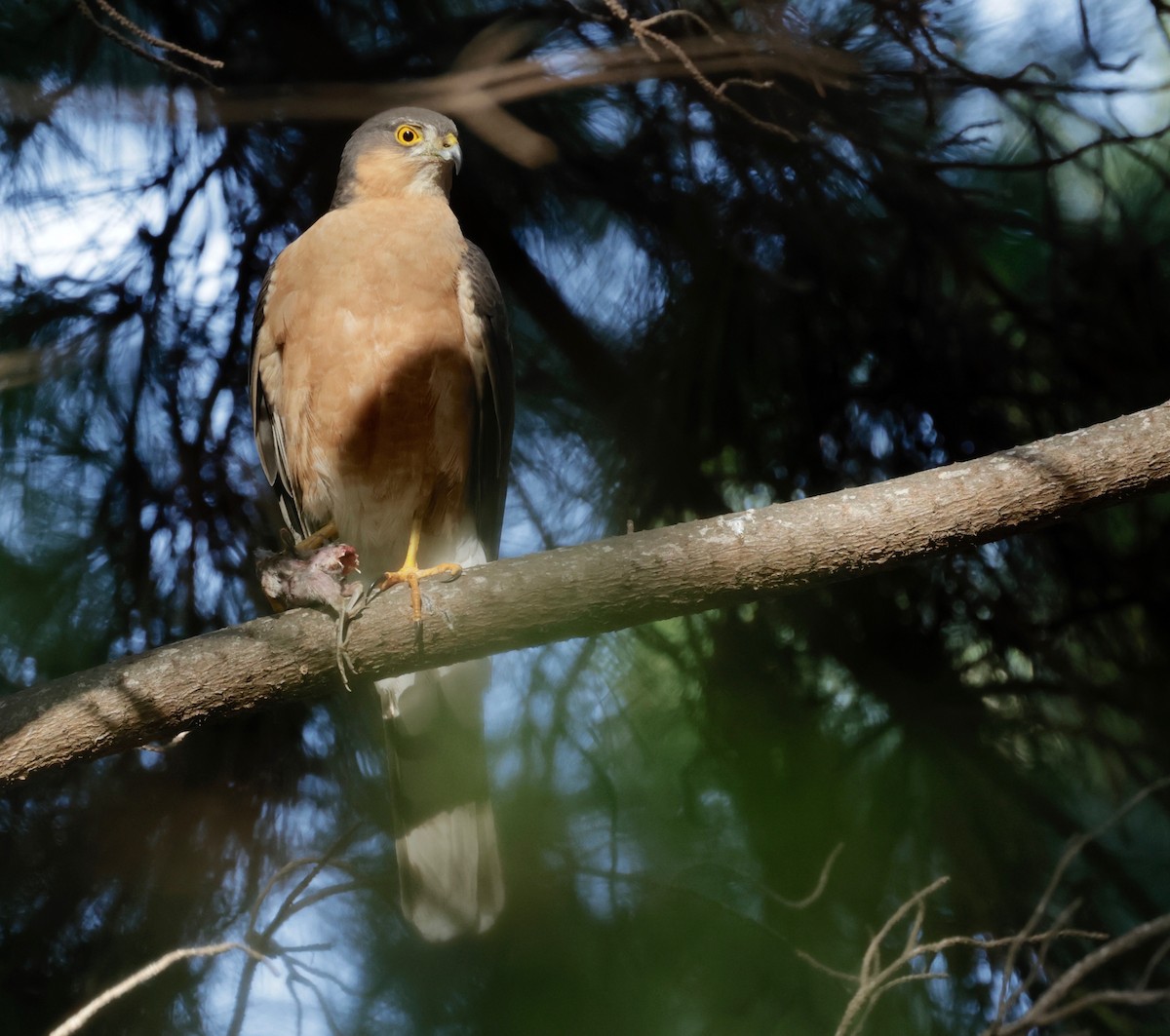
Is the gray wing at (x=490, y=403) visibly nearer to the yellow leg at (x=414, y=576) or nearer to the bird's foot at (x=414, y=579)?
the yellow leg at (x=414, y=576)

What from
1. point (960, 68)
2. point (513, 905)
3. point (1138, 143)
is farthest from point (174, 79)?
point (1138, 143)

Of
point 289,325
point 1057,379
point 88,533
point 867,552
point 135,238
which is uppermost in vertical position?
point 135,238

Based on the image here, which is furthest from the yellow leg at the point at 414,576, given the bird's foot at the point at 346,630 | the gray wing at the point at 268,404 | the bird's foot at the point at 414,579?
the gray wing at the point at 268,404

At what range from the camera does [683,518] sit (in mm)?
2705

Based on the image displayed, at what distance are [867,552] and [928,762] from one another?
752mm

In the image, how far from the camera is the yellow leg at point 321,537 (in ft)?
9.17

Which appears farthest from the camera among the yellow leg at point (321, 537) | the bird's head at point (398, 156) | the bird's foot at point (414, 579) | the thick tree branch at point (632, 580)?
the yellow leg at point (321, 537)

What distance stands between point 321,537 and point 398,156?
100 centimetres

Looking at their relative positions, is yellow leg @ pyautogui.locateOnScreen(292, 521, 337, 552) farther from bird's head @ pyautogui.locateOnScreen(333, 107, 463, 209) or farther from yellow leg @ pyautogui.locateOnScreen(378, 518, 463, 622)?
bird's head @ pyautogui.locateOnScreen(333, 107, 463, 209)

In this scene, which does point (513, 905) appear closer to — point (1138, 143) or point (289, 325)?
point (289, 325)

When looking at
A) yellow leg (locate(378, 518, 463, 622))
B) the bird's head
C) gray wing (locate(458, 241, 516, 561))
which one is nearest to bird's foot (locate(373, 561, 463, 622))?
yellow leg (locate(378, 518, 463, 622))

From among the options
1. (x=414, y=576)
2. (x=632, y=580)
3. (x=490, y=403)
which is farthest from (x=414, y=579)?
(x=490, y=403)

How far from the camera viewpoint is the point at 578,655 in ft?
8.63

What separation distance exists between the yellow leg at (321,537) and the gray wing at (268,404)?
0.30 feet
